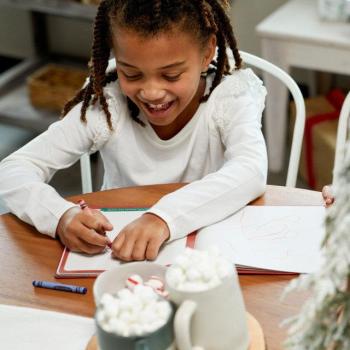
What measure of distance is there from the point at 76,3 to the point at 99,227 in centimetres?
171

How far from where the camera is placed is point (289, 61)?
7.77 ft

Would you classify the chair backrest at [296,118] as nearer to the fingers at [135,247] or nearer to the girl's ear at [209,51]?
the girl's ear at [209,51]

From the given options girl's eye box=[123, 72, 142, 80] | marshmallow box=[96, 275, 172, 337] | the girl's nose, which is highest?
marshmallow box=[96, 275, 172, 337]

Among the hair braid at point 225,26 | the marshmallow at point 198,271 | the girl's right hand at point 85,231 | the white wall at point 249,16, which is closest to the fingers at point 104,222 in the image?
the girl's right hand at point 85,231

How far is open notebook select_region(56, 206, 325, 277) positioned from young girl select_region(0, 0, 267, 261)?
0.06 feet

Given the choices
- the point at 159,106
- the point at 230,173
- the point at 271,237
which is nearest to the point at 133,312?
the point at 271,237

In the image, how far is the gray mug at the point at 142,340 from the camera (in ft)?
2.40

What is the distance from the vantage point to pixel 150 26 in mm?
1254

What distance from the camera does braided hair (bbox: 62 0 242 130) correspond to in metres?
1.26

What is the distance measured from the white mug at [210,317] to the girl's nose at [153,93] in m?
0.57

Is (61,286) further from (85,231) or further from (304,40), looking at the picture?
(304,40)

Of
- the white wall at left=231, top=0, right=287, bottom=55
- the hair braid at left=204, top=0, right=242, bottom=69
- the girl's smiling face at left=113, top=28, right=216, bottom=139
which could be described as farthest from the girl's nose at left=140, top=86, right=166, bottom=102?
the white wall at left=231, top=0, right=287, bottom=55

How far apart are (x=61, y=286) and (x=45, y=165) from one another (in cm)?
41

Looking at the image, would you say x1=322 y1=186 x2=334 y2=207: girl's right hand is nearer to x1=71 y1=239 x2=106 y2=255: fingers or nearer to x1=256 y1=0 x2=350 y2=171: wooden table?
x1=71 y1=239 x2=106 y2=255: fingers
